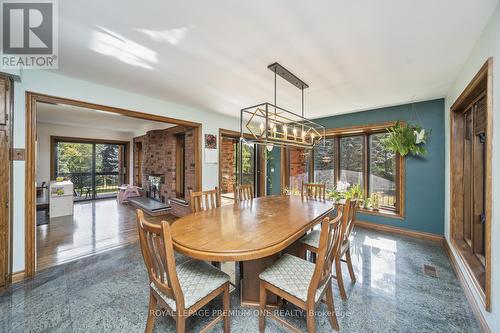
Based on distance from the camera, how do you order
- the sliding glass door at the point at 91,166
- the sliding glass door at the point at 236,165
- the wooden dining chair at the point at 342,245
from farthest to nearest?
the sliding glass door at the point at 91,166 < the sliding glass door at the point at 236,165 < the wooden dining chair at the point at 342,245

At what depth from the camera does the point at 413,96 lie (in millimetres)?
3117

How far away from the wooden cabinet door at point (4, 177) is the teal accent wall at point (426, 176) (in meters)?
5.34

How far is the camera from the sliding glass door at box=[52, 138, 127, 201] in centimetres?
635

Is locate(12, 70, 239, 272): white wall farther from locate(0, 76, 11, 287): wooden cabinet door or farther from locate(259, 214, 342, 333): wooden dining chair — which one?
locate(259, 214, 342, 333): wooden dining chair

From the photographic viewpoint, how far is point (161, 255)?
1177mm

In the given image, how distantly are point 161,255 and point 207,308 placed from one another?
94 cm

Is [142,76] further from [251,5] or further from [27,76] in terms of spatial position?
[251,5]

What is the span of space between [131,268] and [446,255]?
166 inches

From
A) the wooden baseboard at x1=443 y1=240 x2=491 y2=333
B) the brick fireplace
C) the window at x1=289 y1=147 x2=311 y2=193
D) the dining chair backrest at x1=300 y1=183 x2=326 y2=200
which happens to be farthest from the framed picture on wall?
the wooden baseboard at x1=443 y1=240 x2=491 y2=333

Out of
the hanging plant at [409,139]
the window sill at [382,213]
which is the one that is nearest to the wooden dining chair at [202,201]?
the window sill at [382,213]

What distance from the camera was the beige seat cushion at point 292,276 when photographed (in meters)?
1.33

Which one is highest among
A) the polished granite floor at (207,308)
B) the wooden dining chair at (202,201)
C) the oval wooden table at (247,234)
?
the wooden dining chair at (202,201)

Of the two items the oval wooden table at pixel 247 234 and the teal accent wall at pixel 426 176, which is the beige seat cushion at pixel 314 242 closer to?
the oval wooden table at pixel 247 234

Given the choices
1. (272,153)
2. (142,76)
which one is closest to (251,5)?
(142,76)
